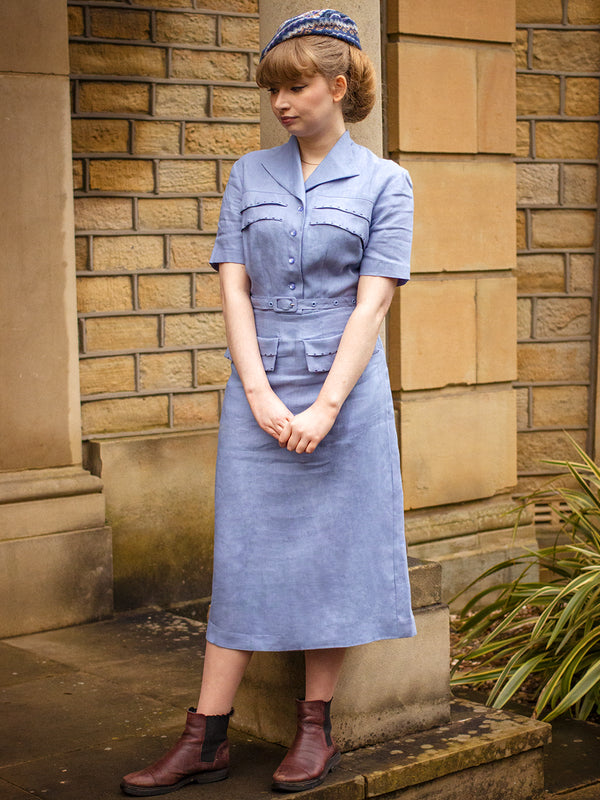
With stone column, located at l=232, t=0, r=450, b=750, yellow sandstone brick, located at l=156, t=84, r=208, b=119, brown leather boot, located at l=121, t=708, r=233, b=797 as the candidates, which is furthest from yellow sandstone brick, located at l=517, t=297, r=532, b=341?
brown leather boot, located at l=121, t=708, r=233, b=797

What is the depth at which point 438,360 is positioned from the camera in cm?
615

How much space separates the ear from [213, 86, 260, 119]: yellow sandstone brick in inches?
114

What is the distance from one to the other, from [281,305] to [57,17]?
268 centimetres

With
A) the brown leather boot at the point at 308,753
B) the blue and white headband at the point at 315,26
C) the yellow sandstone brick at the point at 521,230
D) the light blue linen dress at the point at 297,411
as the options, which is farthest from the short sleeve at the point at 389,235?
the yellow sandstone brick at the point at 521,230

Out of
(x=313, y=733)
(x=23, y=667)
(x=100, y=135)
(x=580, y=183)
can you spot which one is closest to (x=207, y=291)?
(x=100, y=135)

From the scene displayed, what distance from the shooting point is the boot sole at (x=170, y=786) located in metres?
3.05

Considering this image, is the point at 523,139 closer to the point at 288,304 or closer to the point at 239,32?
the point at 239,32

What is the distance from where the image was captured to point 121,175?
18.2 ft

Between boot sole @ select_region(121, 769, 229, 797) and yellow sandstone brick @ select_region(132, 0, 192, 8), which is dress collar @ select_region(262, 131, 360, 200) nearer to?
boot sole @ select_region(121, 769, 229, 797)

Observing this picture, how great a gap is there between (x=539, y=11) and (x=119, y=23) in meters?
2.57

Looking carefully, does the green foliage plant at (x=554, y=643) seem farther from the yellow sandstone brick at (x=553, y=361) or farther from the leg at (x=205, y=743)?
the leg at (x=205, y=743)

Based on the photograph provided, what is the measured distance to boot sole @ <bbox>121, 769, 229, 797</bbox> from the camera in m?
3.05

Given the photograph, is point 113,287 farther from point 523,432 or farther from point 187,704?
point 523,432

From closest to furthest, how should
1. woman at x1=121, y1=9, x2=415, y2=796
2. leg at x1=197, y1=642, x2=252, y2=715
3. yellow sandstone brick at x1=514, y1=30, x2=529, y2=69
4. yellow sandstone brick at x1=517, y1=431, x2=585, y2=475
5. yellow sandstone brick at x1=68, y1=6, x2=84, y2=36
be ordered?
1. woman at x1=121, y1=9, x2=415, y2=796
2. leg at x1=197, y1=642, x2=252, y2=715
3. yellow sandstone brick at x1=68, y1=6, x2=84, y2=36
4. yellow sandstone brick at x1=514, y1=30, x2=529, y2=69
5. yellow sandstone brick at x1=517, y1=431, x2=585, y2=475
